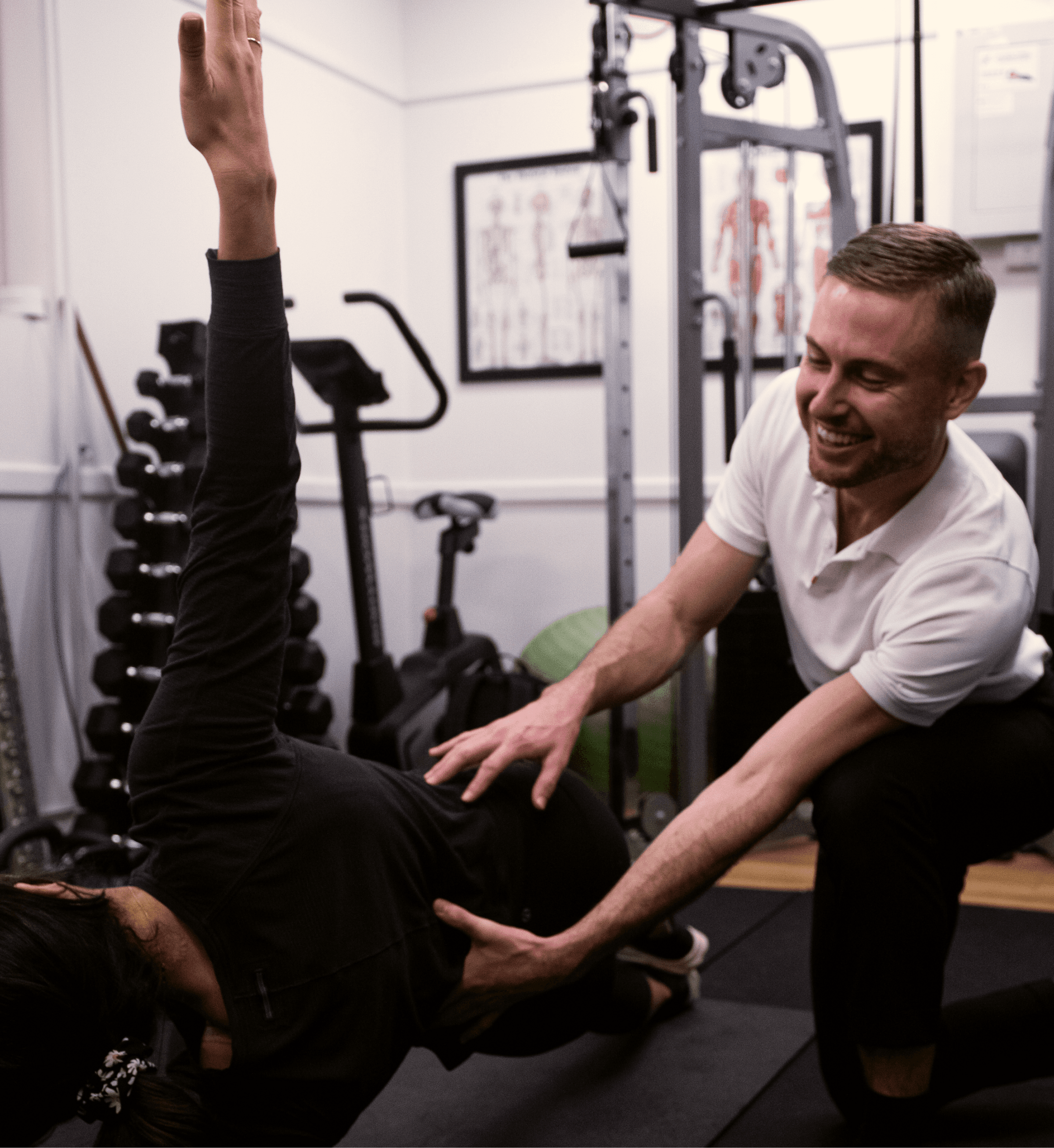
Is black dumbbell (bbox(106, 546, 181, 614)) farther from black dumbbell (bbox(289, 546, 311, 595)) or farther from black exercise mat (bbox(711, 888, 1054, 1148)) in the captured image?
black exercise mat (bbox(711, 888, 1054, 1148))

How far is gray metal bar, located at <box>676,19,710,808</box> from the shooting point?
2250 millimetres

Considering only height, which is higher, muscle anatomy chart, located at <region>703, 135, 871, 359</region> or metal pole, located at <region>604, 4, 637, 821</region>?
muscle anatomy chart, located at <region>703, 135, 871, 359</region>

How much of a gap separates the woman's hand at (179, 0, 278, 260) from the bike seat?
96.8 inches

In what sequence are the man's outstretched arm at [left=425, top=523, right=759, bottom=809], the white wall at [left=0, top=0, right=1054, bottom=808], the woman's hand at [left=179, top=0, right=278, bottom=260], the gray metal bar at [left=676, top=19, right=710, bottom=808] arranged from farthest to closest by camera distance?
the white wall at [left=0, top=0, right=1054, bottom=808], the gray metal bar at [left=676, top=19, right=710, bottom=808], the man's outstretched arm at [left=425, top=523, right=759, bottom=809], the woman's hand at [left=179, top=0, right=278, bottom=260]

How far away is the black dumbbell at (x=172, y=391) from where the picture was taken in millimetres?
2604

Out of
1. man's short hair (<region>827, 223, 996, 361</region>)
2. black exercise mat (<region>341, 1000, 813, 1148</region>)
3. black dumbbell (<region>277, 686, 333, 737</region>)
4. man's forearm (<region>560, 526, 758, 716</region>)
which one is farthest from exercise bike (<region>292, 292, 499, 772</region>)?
man's short hair (<region>827, 223, 996, 361</region>)

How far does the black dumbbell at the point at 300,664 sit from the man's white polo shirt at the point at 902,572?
4.91ft

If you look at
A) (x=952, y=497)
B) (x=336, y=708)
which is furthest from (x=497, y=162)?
(x=952, y=497)

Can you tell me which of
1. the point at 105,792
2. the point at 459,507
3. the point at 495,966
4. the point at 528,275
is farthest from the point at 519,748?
the point at 528,275

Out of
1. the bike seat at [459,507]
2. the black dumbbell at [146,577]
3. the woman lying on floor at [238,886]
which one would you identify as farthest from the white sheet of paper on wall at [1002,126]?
the woman lying on floor at [238,886]

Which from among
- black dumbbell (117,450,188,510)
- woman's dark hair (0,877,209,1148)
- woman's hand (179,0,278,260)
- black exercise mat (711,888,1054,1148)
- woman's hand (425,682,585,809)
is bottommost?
black exercise mat (711,888,1054,1148)

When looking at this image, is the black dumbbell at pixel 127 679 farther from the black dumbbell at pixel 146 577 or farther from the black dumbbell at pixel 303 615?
the black dumbbell at pixel 303 615

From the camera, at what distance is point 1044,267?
275 centimetres

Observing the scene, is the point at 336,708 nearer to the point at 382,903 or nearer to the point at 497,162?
the point at 497,162
